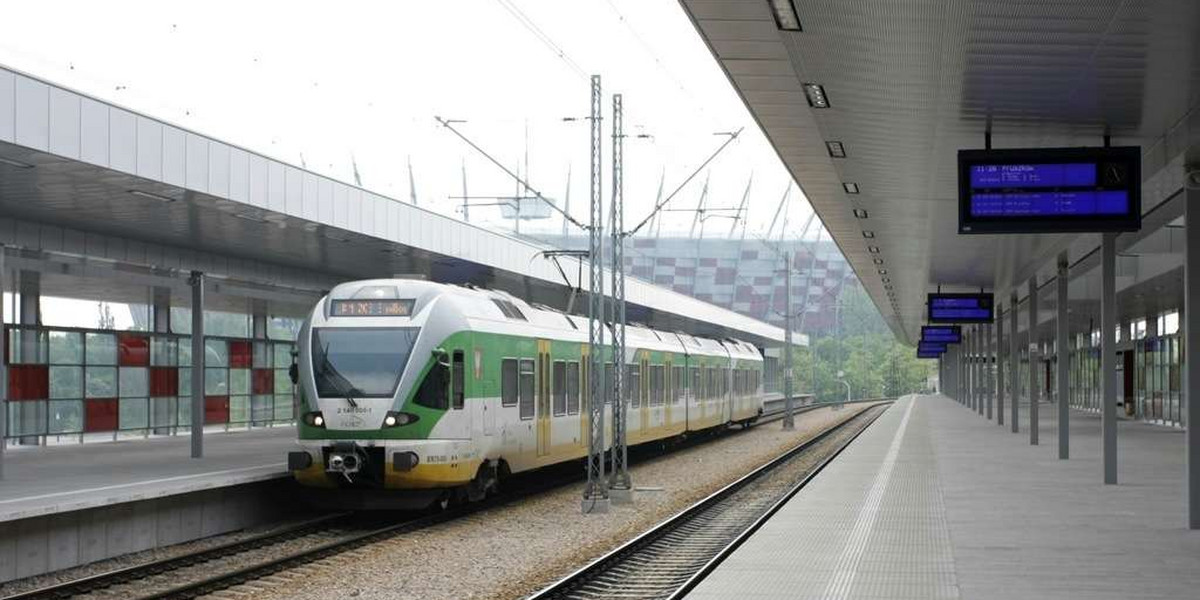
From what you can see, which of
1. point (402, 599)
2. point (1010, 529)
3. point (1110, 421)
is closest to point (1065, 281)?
point (1110, 421)

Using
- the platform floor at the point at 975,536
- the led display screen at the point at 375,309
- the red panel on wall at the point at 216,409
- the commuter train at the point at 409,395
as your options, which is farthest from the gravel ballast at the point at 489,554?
the red panel on wall at the point at 216,409

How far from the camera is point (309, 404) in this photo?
1797cm

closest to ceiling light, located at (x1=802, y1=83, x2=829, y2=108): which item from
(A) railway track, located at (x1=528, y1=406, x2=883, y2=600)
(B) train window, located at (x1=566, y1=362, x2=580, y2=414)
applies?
(A) railway track, located at (x1=528, y1=406, x2=883, y2=600)

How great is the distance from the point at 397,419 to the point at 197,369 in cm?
721

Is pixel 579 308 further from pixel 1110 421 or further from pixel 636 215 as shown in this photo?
pixel 636 215

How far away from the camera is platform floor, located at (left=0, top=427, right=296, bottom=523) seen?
1591cm

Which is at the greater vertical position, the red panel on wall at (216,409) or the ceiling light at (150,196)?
the ceiling light at (150,196)

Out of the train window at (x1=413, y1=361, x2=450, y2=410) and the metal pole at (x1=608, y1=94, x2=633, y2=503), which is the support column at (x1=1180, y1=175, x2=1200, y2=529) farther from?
the train window at (x1=413, y1=361, x2=450, y2=410)

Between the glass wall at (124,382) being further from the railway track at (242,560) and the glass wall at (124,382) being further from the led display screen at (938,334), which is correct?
the led display screen at (938,334)

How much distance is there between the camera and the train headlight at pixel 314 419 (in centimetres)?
1778

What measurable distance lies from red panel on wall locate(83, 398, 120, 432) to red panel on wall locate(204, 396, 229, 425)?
3.51m

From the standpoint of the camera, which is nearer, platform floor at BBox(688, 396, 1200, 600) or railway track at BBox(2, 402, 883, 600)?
platform floor at BBox(688, 396, 1200, 600)

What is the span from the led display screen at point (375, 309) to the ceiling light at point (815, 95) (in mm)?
6983

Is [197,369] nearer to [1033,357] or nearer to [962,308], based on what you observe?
[962,308]
